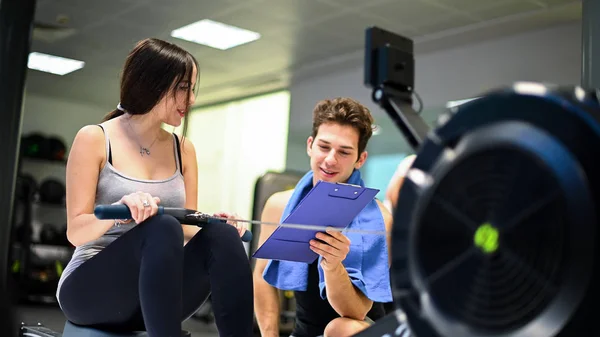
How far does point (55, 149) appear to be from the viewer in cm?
798

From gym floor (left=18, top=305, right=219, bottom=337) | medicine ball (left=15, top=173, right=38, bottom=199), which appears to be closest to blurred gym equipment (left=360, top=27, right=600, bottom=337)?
gym floor (left=18, top=305, right=219, bottom=337)

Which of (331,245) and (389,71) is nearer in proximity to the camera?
(389,71)

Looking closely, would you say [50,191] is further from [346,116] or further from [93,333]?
[93,333]

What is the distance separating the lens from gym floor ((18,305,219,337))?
5.07m

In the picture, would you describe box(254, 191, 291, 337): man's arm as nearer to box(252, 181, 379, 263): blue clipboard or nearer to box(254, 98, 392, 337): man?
box(254, 98, 392, 337): man

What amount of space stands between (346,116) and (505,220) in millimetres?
1065

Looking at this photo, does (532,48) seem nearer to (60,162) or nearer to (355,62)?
(355,62)

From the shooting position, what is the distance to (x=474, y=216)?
0.82m

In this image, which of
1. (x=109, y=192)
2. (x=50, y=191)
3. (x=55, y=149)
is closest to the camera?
(x=109, y=192)

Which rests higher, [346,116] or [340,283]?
[346,116]

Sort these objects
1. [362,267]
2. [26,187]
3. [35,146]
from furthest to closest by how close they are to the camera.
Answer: [35,146]
[26,187]
[362,267]

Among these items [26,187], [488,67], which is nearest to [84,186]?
[488,67]

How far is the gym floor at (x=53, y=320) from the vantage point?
507 cm

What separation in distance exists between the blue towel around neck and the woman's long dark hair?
54 cm
